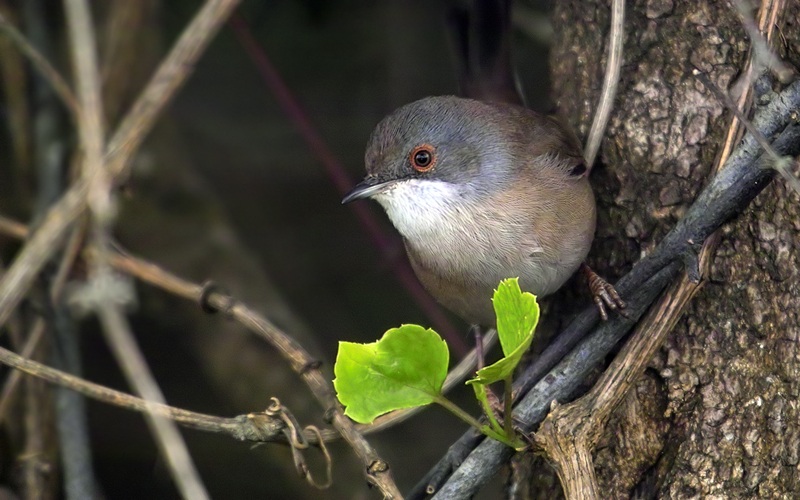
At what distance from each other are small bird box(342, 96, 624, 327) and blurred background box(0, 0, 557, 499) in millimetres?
688

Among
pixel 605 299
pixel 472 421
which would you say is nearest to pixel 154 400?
pixel 472 421

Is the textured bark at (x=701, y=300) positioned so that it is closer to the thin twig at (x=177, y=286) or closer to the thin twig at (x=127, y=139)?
the thin twig at (x=177, y=286)

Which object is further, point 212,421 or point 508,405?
point 212,421

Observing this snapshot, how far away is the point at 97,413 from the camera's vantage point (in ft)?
15.1

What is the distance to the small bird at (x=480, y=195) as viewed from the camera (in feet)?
9.52

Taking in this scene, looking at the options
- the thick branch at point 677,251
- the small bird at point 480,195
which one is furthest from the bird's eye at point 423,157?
the thick branch at point 677,251

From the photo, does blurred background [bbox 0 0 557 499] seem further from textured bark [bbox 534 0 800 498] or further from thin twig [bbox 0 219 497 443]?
textured bark [bbox 534 0 800 498]

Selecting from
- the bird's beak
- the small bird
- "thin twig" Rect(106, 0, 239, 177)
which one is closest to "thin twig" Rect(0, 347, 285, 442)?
"thin twig" Rect(106, 0, 239, 177)

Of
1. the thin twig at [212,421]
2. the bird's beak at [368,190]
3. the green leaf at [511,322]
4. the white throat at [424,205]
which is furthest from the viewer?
the bird's beak at [368,190]

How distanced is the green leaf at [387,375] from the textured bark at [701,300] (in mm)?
775

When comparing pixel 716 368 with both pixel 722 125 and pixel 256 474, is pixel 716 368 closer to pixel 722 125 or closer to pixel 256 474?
pixel 722 125

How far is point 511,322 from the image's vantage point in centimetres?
193

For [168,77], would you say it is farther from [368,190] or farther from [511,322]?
[511,322]

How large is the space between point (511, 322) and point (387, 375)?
0.31 metres
